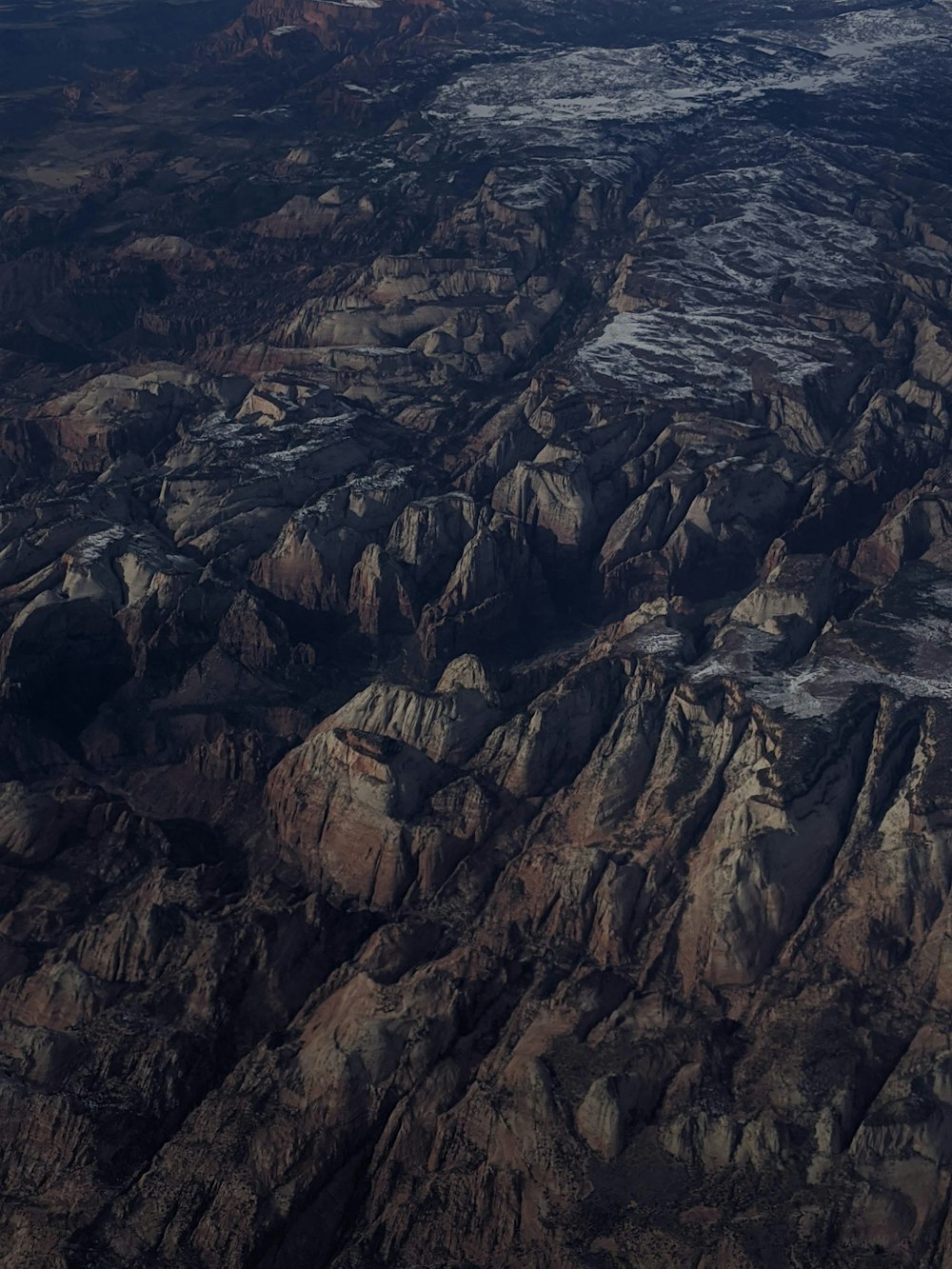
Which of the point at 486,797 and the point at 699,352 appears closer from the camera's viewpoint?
the point at 486,797

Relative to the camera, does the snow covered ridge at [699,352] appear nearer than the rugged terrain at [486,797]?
No

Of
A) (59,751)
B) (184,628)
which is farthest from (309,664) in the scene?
(59,751)

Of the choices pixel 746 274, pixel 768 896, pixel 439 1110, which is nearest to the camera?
pixel 439 1110

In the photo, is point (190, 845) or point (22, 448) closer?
point (190, 845)

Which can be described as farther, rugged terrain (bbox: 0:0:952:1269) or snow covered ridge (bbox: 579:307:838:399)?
snow covered ridge (bbox: 579:307:838:399)

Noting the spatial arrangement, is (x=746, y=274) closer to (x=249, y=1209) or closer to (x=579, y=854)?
(x=579, y=854)

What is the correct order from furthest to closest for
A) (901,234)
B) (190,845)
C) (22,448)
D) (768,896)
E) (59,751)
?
1. (901,234)
2. (22,448)
3. (59,751)
4. (190,845)
5. (768,896)

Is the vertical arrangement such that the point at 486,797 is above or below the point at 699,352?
above

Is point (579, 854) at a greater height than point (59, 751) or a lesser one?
greater
